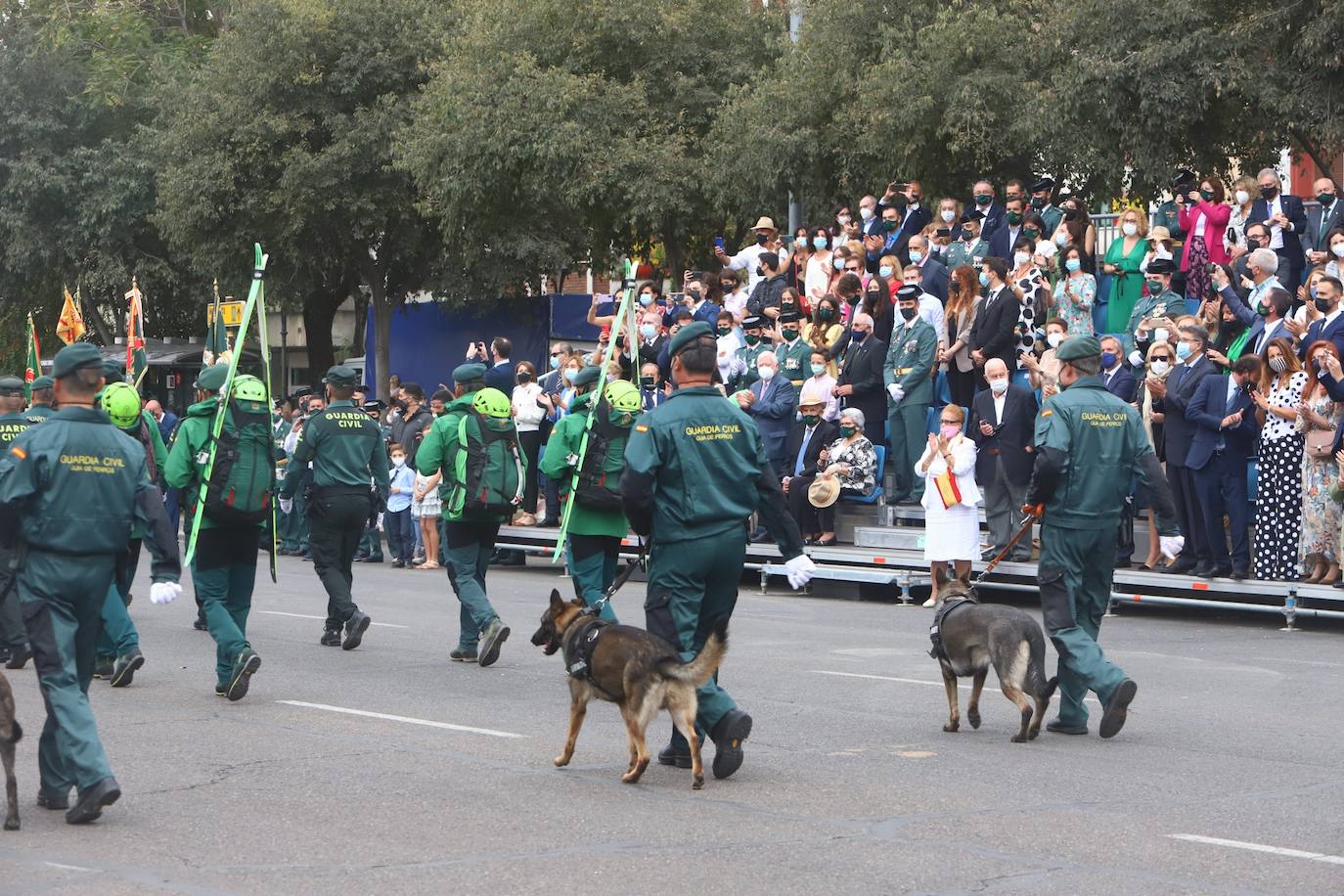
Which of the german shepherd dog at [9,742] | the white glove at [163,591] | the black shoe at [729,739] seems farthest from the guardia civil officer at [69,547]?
the black shoe at [729,739]

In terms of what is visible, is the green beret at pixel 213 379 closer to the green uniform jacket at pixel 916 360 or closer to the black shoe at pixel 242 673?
the black shoe at pixel 242 673

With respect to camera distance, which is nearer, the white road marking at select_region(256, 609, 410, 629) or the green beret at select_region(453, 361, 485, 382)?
the green beret at select_region(453, 361, 485, 382)

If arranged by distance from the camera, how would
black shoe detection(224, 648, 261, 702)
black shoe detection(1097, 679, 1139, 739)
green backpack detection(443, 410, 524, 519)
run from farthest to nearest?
green backpack detection(443, 410, 524, 519)
black shoe detection(224, 648, 261, 702)
black shoe detection(1097, 679, 1139, 739)

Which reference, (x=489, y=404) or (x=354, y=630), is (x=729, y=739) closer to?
(x=489, y=404)

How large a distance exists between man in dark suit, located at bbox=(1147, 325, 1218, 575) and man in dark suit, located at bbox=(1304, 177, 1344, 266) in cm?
192

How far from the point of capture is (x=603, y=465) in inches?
463

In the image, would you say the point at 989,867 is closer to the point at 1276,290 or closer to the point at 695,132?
the point at 1276,290

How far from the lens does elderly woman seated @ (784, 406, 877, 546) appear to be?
18094 mm

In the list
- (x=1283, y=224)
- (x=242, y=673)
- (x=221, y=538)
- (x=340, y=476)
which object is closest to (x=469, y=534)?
(x=340, y=476)

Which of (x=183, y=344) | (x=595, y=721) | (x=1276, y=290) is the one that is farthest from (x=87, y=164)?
(x=595, y=721)

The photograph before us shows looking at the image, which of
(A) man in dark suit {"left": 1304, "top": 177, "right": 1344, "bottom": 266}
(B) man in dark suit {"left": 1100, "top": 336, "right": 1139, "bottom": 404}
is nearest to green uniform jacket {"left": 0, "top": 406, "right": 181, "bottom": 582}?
(B) man in dark suit {"left": 1100, "top": 336, "right": 1139, "bottom": 404}

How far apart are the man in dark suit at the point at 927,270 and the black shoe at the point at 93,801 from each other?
13155 millimetres

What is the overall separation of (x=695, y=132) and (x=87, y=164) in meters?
16.1

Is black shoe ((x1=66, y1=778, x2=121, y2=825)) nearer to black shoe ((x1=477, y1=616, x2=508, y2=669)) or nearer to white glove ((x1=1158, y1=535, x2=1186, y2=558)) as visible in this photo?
black shoe ((x1=477, y1=616, x2=508, y2=669))
